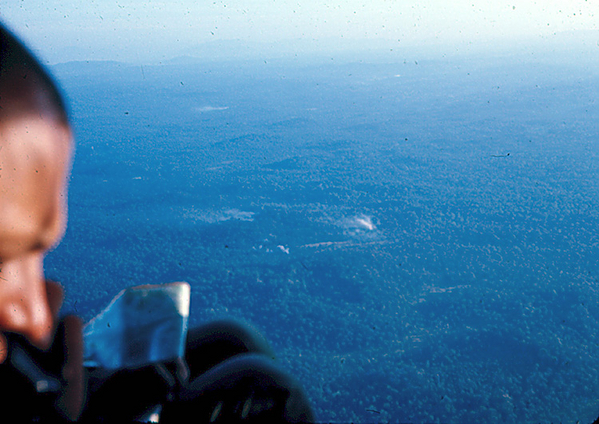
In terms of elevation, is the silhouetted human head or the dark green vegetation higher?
the silhouetted human head

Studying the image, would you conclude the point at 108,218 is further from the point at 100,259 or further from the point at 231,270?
the point at 231,270

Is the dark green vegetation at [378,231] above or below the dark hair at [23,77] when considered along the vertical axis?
below

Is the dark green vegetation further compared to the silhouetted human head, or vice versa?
the dark green vegetation

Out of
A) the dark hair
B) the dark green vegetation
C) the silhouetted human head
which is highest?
the dark hair

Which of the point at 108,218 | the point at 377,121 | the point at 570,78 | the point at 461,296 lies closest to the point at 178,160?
the point at 108,218

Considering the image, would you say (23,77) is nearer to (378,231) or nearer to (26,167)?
(26,167)
